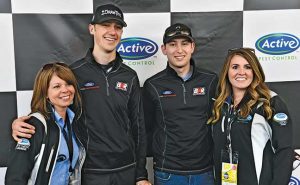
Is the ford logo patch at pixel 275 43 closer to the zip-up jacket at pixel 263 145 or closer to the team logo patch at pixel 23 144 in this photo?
the zip-up jacket at pixel 263 145

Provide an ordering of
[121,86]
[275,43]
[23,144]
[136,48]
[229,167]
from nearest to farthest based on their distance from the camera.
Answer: [23,144], [229,167], [121,86], [136,48], [275,43]

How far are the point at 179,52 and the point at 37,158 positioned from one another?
91 centimetres

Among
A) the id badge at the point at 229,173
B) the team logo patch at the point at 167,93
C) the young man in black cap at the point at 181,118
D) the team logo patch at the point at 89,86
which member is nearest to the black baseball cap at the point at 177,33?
the young man in black cap at the point at 181,118

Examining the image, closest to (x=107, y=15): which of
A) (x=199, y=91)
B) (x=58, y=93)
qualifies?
(x=58, y=93)

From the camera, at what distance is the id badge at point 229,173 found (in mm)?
1625

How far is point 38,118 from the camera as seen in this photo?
1.46 meters

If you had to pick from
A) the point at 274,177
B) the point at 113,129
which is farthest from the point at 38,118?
the point at 274,177

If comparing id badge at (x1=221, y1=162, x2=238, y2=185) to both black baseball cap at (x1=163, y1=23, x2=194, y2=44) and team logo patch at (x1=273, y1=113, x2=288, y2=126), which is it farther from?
black baseball cap at (x1=163, y1=23, x2=194, y2=44)

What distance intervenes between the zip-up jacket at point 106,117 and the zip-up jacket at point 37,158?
258 millimetres

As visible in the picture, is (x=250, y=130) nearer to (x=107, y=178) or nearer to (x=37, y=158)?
(x=107, y=178)

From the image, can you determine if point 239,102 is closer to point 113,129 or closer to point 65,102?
point 113,129

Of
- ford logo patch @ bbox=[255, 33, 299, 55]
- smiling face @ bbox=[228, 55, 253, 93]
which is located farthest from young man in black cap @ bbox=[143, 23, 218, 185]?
ford logo patch @ bbox=[255, 33, 299, 55]

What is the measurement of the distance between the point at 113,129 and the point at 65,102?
0.30m

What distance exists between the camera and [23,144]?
1396 millimetres
